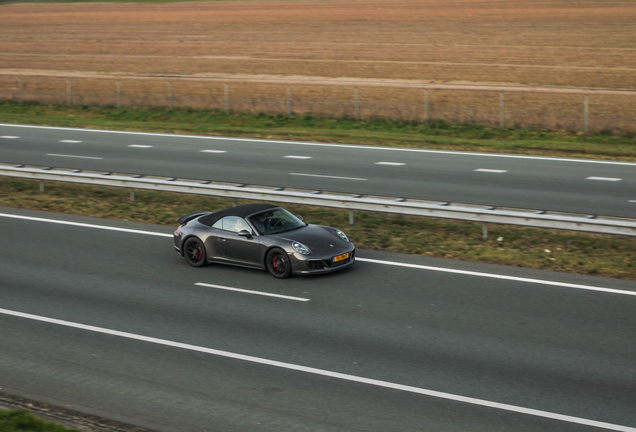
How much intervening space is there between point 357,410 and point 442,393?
102 centimetres

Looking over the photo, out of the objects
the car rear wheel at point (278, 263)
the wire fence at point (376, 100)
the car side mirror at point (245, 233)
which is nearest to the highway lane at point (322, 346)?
the car rear wheel at point (278, 263)

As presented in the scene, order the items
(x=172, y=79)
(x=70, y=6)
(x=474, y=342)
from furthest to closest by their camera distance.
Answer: (x=70, y=6)
(x=172, y=79)
(x=474, y=342)

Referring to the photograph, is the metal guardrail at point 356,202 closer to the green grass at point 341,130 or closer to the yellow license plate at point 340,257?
the yellow license plate at point 340,257

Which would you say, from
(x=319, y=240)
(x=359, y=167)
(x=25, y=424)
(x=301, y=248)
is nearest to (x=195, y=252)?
(x=301, y=248)

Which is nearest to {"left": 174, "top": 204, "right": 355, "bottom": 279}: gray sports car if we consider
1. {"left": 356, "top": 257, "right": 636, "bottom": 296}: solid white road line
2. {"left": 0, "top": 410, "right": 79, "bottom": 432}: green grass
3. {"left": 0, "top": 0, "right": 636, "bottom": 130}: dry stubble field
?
{"left": 356, "top": 257, "right": 636, "bottom": 296}: solid white road line

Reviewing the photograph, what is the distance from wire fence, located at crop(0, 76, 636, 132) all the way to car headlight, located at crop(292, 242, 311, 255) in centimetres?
1868

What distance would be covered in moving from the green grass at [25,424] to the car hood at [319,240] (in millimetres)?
5956

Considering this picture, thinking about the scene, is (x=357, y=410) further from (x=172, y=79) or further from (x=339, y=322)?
(x=172, y=79)

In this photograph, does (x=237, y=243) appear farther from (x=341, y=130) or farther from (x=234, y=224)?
(x=341, y=130)

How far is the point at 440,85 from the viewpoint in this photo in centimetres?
3884

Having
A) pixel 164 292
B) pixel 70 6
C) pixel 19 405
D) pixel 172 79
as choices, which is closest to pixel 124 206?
pixel 164 292

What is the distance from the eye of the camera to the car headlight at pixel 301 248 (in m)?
12.5

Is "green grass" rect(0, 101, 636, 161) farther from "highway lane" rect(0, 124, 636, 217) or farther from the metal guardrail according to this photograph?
the metal guardrail

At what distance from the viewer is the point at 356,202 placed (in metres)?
16.1
